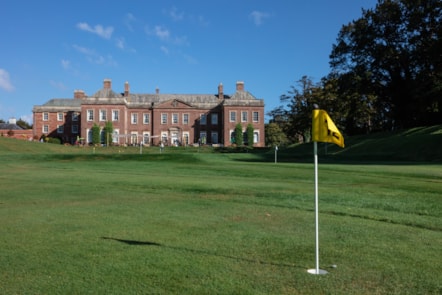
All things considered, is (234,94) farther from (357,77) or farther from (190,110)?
(357,77)

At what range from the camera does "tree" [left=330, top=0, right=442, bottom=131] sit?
46.8m

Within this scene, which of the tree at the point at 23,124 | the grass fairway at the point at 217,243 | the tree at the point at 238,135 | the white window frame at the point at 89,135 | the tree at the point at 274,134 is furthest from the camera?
the tree at the point at 23,124

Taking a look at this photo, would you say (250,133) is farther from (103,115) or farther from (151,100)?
(103,115)

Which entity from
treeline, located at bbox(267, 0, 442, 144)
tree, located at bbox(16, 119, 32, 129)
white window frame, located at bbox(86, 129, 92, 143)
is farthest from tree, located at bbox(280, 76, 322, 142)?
tree, located at bbox(16, 119, 32, 129)

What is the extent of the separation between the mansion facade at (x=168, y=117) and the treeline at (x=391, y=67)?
55.8 ft

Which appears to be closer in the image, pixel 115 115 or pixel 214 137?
pixel 115 115

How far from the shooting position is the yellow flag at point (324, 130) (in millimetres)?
4929

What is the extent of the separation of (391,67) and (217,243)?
174 feet

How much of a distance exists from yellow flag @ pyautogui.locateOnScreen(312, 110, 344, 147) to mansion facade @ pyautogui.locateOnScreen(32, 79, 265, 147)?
6797 cm

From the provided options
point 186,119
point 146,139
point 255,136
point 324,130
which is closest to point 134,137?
point 146,139

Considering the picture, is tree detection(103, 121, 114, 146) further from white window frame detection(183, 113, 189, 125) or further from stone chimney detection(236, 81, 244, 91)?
stone chimney detection(236, 81, 244, 91)

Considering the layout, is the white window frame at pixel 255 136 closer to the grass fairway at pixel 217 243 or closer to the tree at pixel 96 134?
the tree at pixel 96 134

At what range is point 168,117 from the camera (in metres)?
77.7

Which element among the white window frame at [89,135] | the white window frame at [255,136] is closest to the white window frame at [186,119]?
the white window frame at [255,136]
